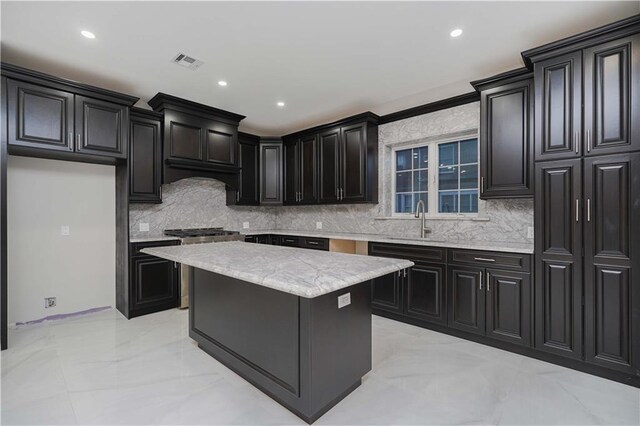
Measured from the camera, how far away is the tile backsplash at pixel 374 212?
10.8 ft

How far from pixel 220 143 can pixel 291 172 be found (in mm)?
1240

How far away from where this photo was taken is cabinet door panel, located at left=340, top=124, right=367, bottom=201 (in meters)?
→ 4.10

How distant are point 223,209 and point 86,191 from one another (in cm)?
182

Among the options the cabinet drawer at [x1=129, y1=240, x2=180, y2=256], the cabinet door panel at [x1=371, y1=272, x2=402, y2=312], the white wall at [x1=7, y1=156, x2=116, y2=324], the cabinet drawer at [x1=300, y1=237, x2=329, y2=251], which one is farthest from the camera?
the cabinet drawer at [x1=300, y1=237, x2=329, y2=251]

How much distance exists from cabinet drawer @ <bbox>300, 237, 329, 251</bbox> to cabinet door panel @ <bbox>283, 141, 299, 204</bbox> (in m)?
0.83

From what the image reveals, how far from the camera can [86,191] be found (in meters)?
3.67

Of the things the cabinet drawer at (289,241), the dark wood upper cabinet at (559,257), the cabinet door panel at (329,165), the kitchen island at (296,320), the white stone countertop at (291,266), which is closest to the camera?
the white stone countertop at (291,266)

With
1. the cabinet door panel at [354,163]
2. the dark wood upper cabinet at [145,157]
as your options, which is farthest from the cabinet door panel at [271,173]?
the dark wood upper cabinet at [145,157]

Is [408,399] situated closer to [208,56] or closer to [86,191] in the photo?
[208,56]

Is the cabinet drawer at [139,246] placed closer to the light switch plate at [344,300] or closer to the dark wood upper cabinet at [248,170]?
the dark wood upper cabinet at [248,170]

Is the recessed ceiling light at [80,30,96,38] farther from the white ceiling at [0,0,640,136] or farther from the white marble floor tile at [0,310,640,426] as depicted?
the white marble floor tile at [0,310,640,426]

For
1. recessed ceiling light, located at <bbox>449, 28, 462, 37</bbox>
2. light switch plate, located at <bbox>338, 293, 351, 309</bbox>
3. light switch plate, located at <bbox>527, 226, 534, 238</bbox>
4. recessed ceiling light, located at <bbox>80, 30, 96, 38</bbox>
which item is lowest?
light switch plate, located at <bbox>338, 293, 351, 309</bbox>

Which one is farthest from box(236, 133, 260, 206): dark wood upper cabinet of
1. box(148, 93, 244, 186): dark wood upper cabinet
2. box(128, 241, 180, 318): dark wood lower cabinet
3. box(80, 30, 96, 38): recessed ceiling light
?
box(80, 30, 96, 38): recessed ceiling light

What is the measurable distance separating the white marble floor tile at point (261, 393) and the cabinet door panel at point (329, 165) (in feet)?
7.26
